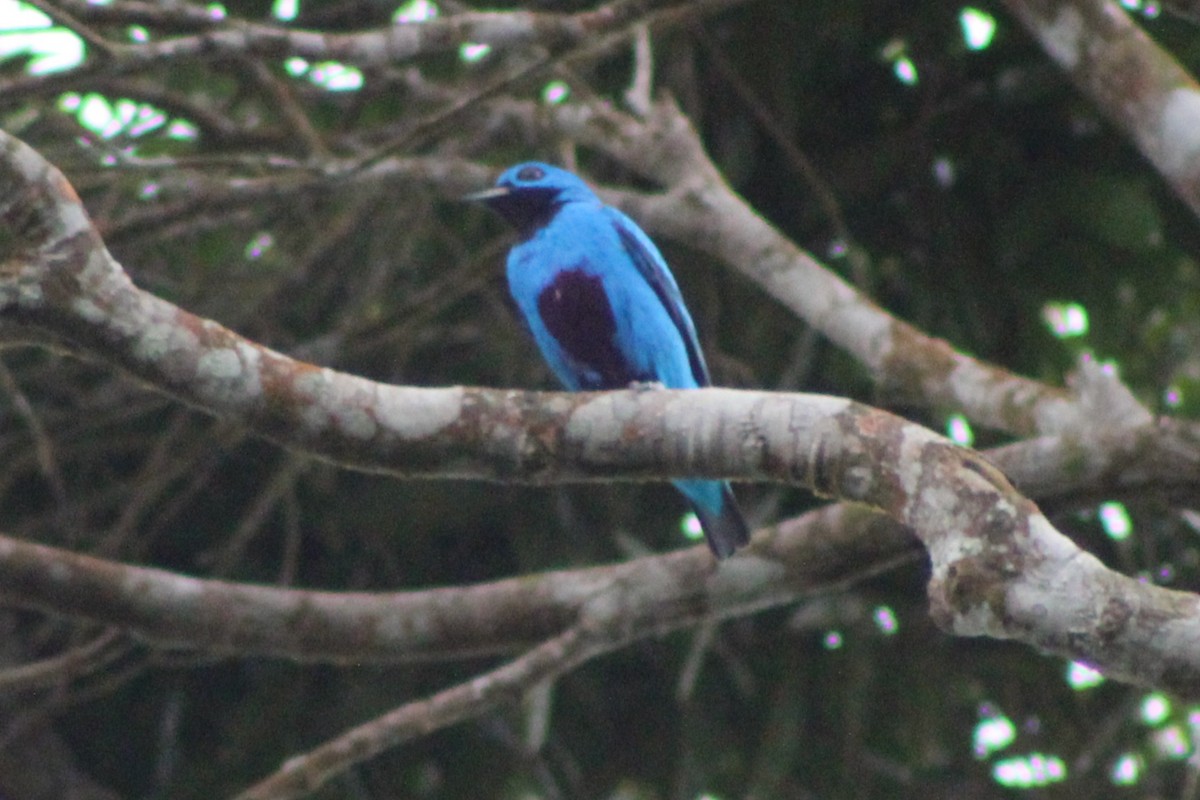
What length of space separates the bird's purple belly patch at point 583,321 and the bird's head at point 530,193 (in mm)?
446

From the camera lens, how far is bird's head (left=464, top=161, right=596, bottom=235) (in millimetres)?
5414

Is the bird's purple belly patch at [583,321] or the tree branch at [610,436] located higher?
the tree branch at [610,436]

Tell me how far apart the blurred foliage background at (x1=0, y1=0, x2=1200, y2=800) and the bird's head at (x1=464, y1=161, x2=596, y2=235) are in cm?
29

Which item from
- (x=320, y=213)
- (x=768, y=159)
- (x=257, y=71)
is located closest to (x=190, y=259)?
(x=320, y=213)

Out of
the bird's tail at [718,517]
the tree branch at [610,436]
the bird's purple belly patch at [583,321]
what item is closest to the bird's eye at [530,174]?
the bird's purple belly patch at [583,321]

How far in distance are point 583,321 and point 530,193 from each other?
2.12 ft

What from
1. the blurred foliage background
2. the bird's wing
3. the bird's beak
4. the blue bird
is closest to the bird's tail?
the blue bird

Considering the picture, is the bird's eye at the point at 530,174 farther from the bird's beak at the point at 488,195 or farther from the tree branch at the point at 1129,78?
the tree branch at the point at 1129,78

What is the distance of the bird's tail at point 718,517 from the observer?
14.3ft

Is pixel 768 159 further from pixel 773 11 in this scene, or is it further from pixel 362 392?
pixel 362 392

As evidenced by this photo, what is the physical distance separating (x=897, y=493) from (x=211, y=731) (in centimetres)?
431

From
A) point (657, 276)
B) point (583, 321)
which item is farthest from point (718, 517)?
point (657, 276)

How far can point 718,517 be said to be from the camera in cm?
441

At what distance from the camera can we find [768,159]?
6273 millimetres
